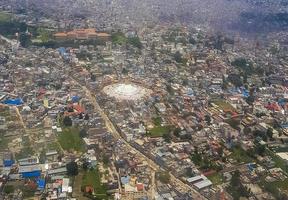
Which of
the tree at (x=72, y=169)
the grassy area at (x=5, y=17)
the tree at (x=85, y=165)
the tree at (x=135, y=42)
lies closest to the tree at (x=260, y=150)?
the tree at (x=85, y=165)

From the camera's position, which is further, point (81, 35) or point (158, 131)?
point (81, 35)

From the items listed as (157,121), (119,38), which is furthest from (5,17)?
(157,121)

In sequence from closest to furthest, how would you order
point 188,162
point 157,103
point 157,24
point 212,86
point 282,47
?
1. point 188,162
2. point 157,103
3. point 212,86
4. point 282,47
5. point 157,24

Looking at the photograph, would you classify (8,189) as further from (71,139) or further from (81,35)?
(81,35)

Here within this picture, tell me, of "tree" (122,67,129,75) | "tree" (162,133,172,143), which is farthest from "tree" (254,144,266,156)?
"tree" (122,67,129,75)

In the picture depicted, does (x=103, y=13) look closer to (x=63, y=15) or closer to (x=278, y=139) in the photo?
(x=63, y=15)

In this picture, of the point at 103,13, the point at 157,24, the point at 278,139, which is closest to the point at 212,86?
the point at 278,139
